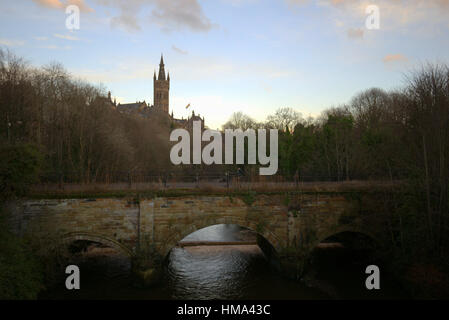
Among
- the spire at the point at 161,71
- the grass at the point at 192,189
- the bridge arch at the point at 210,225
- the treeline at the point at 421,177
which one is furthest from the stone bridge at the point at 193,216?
the spire at the point at 161,71

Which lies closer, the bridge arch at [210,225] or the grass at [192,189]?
the grass at [192,189]

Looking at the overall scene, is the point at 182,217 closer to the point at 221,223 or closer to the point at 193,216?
the point at 193,216

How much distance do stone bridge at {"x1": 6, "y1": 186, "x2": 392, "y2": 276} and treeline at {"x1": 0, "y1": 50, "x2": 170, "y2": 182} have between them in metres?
2.55

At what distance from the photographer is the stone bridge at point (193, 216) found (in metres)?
12.7

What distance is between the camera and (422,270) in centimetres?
1121

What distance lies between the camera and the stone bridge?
41.8 ft

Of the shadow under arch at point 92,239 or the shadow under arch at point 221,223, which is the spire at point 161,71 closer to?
the shadow under arch at point 221,223

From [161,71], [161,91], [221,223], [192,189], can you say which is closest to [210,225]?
[221,223]

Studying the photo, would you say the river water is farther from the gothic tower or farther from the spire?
the spire

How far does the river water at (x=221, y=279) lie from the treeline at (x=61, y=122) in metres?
5.54

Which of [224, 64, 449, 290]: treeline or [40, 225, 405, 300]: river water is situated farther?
[40, 225, 405, 300]: river water

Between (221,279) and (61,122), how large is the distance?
15.4m

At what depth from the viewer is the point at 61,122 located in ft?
64.7

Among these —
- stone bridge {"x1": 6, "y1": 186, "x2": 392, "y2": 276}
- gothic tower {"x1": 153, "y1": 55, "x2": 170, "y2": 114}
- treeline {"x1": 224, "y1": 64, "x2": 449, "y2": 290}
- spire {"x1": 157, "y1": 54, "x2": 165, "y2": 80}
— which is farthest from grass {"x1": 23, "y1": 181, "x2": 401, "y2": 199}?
spire {"x1": 157, "y1": 54, "x2": 165, "y2": 80}
